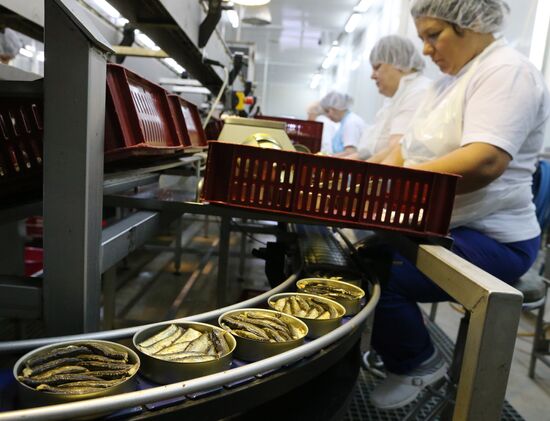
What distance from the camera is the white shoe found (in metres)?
1.36

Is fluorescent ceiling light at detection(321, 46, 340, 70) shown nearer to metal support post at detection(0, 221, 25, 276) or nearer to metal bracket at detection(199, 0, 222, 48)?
metal bracket at detection(199, 0, 222, 48)

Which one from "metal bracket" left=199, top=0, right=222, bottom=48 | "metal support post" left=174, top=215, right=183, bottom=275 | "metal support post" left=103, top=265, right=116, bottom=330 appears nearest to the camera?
"metal bracket" left=199, top=0, right=222, bottom=48

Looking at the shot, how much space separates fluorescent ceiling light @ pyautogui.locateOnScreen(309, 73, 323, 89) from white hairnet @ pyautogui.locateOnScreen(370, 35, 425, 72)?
11.0 m

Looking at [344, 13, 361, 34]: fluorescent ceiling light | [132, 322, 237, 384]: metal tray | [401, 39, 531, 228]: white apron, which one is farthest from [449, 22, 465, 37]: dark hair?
[344, 13, 361, 34]: fluorescent ceiling light

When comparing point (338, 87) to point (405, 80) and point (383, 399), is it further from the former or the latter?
point (383, 399)

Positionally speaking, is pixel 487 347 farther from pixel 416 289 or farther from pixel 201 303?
pixel 201 303

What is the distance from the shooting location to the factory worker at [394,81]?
8.54 feet

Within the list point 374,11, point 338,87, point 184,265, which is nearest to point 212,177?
point 184,265

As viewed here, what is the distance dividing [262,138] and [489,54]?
81 cm

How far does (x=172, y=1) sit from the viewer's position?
1297 millimetres

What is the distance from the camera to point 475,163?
3.82ft

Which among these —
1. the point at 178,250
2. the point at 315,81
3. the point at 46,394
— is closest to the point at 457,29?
the point at 46,394

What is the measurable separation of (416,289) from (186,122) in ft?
3.78

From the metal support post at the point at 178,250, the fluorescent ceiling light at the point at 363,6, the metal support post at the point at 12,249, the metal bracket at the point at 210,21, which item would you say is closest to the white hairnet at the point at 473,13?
the metal bracket at the point at 210,21
